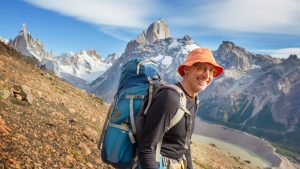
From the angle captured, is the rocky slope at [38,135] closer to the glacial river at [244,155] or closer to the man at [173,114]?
the man at [173,114]

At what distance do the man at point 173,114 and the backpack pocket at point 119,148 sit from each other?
0.29m

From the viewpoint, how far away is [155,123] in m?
5.00

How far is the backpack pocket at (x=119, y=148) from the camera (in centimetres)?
538

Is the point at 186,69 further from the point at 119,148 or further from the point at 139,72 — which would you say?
the point at 119,148

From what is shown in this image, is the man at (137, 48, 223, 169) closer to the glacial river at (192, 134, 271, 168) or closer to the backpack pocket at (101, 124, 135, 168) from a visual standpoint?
the backpack pocket at (101, 124, 135, 168)

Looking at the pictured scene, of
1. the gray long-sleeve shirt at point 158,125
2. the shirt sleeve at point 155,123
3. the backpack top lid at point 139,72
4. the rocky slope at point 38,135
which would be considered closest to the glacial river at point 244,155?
the rocky slope at point 38,135

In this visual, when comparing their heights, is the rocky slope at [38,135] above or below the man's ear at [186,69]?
below

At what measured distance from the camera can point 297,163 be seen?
577 feet

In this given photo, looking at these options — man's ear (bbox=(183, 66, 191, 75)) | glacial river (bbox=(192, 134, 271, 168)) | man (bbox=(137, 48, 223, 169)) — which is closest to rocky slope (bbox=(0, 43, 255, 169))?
man (bbox=(137, 48, 223, 169))

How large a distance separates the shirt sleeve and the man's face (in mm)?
573

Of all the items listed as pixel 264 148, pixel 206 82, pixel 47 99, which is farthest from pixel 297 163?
pixel 206 82

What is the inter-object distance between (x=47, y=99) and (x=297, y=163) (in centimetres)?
17591

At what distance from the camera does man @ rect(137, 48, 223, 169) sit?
4.99m

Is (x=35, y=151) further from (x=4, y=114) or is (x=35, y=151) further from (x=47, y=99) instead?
(x=47, y=99)
